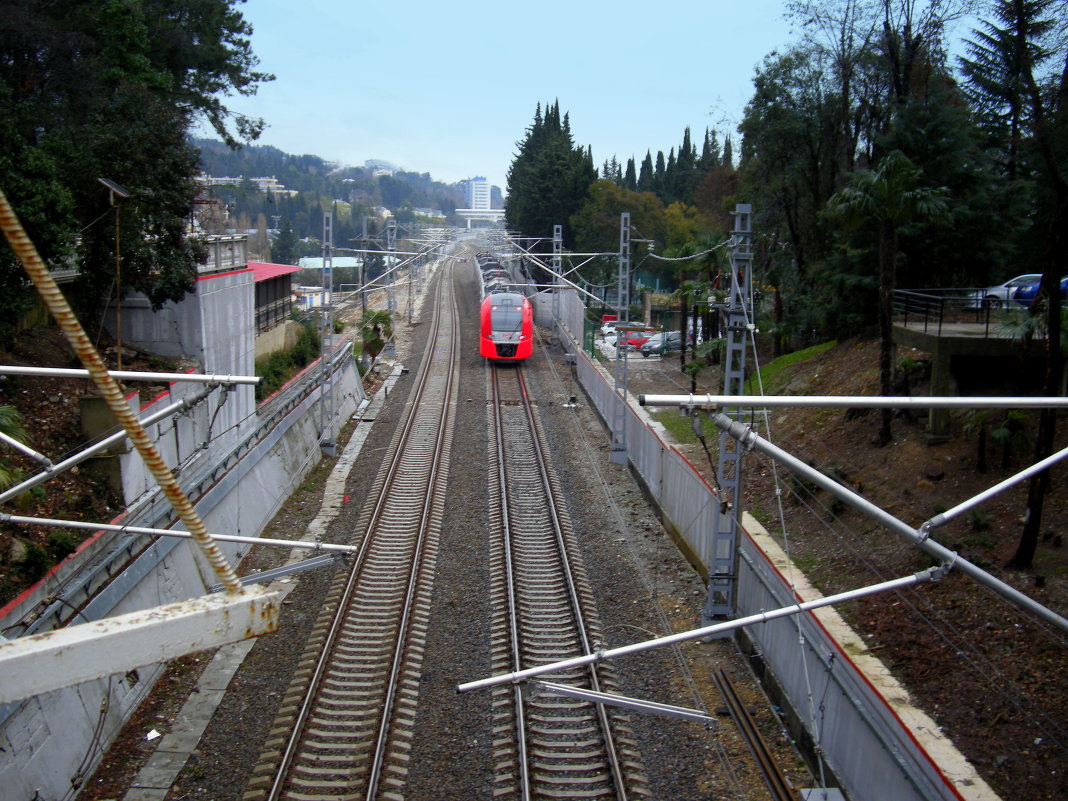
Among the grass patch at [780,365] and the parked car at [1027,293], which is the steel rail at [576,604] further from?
the parked car at [1027,293]

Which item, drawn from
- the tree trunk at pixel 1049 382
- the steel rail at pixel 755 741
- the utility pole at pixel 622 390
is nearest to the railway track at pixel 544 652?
the steel rail at pixel 755 741

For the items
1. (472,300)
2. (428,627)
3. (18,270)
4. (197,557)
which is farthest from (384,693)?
(472,300)

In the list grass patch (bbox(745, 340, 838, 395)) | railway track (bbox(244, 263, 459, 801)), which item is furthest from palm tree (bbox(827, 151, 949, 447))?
railway track (bbox(244, 263, 459, 801))

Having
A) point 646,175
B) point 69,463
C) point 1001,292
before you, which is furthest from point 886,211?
point 646,175

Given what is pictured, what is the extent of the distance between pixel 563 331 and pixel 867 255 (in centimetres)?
1913

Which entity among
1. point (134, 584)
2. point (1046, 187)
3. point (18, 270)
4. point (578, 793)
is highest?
point (1046, 187)

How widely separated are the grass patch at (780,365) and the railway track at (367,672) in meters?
11.8

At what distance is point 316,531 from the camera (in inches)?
641

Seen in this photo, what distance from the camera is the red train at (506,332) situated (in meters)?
34.2

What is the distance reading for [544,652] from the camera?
11492 millimetres

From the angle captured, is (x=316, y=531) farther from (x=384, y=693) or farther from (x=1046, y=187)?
(x=1046, y=187)

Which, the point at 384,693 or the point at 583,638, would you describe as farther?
the point at 583,638

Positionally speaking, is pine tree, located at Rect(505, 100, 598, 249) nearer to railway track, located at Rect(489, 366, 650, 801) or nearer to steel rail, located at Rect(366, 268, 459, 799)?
steel rail, located at Rect(366, 268, 459, 799)

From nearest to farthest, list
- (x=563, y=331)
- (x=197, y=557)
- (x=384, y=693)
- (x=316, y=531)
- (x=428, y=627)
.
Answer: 1. (x=384, y=693)
2. (x=428, y=627)
3. (x=197, y=557)
4. (x=316, y=531)
5. (x=563, y=331)
